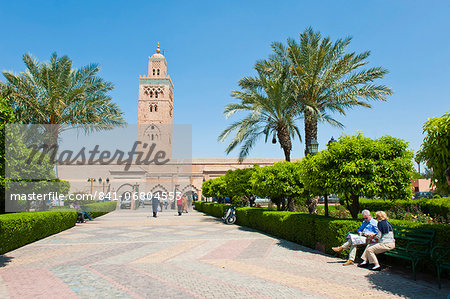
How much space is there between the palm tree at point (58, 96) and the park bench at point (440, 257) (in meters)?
14.9

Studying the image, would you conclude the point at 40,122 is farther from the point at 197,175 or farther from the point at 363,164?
the point at 197,175

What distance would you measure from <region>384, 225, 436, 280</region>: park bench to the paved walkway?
1.27 feet

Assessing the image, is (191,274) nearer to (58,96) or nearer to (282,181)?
(282,181)

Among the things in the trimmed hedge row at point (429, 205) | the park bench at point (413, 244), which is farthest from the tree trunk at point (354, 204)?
the trimmed hedge row at point (429, 205)

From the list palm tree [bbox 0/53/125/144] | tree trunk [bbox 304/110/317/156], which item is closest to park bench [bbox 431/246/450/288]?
tree trunk [bbox 304/110/317/156]

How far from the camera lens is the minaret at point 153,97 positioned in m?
55.1

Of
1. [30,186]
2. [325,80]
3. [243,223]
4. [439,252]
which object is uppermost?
[325,80]

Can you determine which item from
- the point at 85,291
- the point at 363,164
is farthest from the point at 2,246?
the point at 363,164

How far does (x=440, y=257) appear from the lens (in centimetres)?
486

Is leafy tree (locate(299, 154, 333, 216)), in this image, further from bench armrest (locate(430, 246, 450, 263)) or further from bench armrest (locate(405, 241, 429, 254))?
bench armrest (locate(430, 246, 450, 263))

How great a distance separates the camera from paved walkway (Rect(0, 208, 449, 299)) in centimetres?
459

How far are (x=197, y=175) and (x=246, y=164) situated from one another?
7.59 metres

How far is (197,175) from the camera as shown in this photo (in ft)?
142

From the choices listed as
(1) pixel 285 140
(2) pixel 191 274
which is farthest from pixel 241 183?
(2) pixel 191 274
